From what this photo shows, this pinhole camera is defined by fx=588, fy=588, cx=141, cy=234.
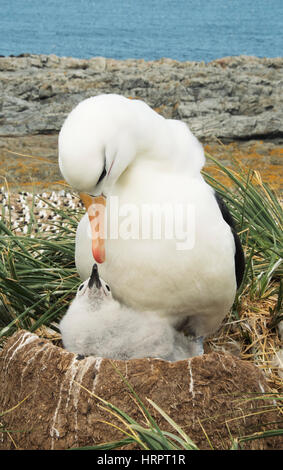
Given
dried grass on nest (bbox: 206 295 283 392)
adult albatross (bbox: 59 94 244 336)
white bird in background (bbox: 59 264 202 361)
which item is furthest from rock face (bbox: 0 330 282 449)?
dried grass on nest (bbox: 206 295 283 392)

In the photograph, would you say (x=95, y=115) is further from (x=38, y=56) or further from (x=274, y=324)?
(x=38, y=56)

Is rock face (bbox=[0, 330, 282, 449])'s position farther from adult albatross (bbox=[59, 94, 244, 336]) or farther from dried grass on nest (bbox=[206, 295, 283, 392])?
dried grass on nest (bbox=[206, 295, 283, 392])

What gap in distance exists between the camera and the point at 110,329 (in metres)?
2.72

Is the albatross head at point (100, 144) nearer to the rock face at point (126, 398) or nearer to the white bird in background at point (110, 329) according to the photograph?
the white bird in background at point (110, 329)

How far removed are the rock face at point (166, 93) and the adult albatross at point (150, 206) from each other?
9619mm

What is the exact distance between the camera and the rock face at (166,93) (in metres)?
12.6

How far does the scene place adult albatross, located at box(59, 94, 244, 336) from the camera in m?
2.25

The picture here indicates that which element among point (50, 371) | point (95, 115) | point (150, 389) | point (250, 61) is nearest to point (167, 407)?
point (150, 389)

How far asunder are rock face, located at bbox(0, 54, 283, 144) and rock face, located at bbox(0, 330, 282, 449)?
9991mm

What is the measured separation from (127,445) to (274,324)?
1458 millimetres

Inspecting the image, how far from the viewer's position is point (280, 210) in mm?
4258

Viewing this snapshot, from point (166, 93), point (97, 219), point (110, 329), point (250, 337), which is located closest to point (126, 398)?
point (110, 329)

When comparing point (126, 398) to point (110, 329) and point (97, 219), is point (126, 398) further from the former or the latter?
point (97, 219)

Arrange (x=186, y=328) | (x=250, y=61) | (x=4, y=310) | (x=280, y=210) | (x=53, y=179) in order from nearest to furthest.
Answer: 1. (x=186, y=328)
2. (x=4, y=310)
3. (x=280, y=210)
4. (x=53, y=179)
5. (x=250, y=61)
